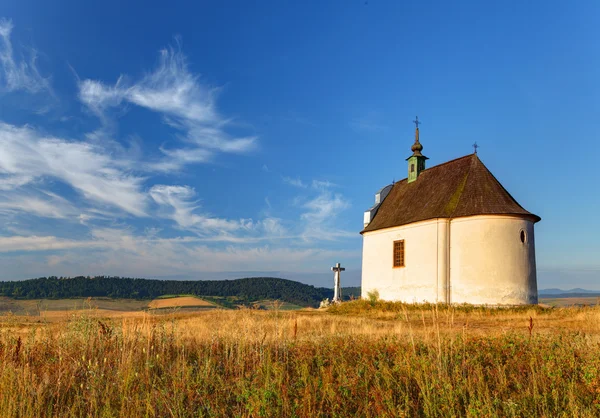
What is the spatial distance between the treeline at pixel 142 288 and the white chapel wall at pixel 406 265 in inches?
1433

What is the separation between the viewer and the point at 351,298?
29359 millimetres

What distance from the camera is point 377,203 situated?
3173 centimetres

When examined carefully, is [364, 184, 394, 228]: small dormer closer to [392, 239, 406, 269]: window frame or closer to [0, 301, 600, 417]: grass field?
[392, 239, 406, 269]: window frame

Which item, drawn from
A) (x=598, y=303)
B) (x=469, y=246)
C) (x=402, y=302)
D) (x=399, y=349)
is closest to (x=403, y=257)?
(x=402, y=302)

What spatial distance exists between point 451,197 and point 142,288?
62320 millimetres

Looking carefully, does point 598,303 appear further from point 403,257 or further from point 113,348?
point 113,348

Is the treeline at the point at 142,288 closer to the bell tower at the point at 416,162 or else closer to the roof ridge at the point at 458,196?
the bell tower at the point at 416,162

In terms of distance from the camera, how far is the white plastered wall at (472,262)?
22125 mm

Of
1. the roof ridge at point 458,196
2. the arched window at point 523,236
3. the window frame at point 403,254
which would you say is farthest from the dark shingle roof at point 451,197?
the window frame at point 403,254

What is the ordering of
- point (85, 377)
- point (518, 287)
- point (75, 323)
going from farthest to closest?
point (518, 287) → point (75, 323) → point (85, 377)

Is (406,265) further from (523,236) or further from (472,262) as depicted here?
(523,236)

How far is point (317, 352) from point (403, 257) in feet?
63.2

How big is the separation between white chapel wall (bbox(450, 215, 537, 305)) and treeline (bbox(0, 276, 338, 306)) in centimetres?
4325

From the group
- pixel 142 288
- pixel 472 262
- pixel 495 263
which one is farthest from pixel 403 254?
pixel 142 288
